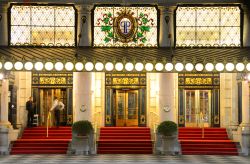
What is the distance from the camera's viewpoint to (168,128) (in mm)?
32781

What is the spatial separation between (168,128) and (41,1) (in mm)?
9078

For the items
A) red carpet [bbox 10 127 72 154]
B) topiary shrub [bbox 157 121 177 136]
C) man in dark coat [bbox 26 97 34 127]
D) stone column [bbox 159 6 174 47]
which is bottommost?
red carpet [bbox 10 127 72 154]

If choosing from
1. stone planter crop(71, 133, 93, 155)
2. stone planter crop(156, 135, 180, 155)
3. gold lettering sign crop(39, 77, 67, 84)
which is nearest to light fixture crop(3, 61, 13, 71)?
stone planter crop(71, 133, 93, 155)

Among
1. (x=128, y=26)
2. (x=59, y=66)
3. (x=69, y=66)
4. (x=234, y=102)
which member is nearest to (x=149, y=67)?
(x=69, y=66)

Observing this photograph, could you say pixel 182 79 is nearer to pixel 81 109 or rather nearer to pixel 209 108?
pixel 209 108

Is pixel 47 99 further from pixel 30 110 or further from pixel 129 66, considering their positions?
pixel 129 66

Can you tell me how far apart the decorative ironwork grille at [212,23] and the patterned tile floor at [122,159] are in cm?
647

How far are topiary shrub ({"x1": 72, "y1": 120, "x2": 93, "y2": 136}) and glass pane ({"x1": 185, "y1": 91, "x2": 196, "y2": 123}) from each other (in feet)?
31.4

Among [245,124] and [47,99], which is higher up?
[47,99]

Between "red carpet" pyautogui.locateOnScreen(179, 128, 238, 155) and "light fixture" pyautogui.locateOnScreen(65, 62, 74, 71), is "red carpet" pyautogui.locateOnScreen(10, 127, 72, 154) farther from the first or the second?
"light fixture" pyautogui.locateOnScreen(65, 62, 74, 71)

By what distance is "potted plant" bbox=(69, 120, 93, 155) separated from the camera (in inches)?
1294

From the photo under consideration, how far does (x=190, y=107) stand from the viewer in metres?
41.1

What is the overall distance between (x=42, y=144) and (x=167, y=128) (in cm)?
640

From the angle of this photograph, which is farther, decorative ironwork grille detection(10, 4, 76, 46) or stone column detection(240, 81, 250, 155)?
decorative ironwork grille detection(10, 4, 76, 46)
